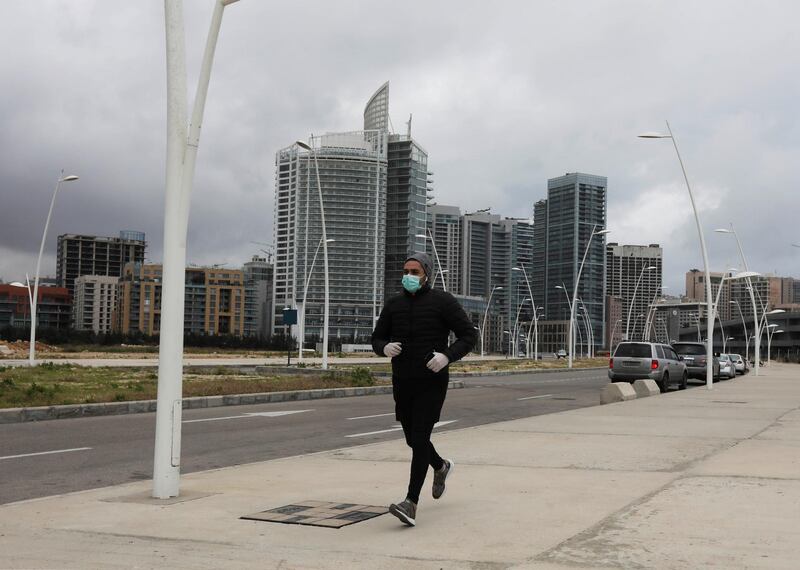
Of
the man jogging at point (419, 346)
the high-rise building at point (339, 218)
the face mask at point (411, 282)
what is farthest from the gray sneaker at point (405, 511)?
the high-rise building at point (339, 218)

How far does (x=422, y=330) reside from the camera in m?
6.33

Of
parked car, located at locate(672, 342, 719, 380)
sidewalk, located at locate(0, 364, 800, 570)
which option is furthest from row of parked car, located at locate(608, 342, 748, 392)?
sidewalk, located at locate(0, 364, 800, 570)

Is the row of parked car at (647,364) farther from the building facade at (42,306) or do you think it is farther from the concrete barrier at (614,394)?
the building facade at (42,306)

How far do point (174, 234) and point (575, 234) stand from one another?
12160 cm

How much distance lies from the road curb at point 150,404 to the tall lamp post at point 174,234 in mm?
9334

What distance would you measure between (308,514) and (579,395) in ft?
68.2

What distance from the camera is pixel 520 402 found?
22375 millimetres

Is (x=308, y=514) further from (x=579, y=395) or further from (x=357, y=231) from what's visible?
(x=357, y=231)

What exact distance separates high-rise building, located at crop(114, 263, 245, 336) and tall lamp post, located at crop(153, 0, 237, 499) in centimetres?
16143

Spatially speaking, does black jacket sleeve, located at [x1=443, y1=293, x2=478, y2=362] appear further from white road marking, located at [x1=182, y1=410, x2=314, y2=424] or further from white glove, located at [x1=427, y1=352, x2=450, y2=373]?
white road marking, located at [x1=182, y1=410, x2=314, y2=424]

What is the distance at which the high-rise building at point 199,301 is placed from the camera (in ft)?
550

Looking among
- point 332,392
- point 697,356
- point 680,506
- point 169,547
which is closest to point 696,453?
point 680,506

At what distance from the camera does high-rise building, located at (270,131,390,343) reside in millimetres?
77875

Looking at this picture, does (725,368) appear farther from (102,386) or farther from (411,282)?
(411,282)
